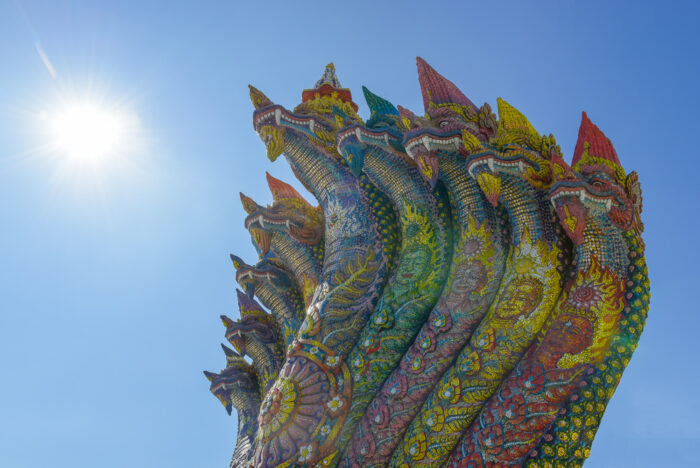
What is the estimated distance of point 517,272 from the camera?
9.05 m

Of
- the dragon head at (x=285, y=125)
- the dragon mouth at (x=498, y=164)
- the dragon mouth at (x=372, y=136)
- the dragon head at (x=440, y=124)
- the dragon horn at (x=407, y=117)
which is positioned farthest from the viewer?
the dragon head at (x=285, y=125)

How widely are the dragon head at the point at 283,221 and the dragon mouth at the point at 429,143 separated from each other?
309 cm

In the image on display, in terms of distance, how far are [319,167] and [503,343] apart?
180 inches

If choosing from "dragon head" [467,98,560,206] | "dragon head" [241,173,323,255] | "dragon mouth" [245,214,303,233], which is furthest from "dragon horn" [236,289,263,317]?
"dragon head" [467,98,560,206]

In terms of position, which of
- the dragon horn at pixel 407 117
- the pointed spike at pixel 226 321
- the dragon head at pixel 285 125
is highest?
the dragon head at pixel 285 125

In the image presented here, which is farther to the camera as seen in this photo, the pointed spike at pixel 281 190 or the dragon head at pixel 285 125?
the pointed spike at pixel 281 190

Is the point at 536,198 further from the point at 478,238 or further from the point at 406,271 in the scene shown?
the point at 406,271

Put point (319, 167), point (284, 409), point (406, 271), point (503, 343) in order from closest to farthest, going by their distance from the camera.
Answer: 1. point (503, 343)
2. point (284, 409)
3. point (406, 271)
4. point (319, 167)

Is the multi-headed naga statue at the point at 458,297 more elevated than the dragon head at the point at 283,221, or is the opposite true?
the dragon head at the point at 283,221

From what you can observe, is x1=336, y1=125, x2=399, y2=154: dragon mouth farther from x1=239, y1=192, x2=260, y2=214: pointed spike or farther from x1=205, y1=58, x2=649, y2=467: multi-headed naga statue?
x1=239, y1=192, x2=260, y2=214: pointed spike

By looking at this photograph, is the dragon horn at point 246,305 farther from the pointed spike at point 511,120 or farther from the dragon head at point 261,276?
the pointed spike at point 511,120

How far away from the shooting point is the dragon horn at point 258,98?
1189 cm

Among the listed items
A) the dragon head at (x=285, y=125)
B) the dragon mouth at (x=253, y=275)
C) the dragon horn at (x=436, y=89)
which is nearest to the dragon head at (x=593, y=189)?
the dragon horn at (x=436, y=89)

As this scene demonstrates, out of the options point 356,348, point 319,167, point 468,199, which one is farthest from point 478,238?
point 319,167
